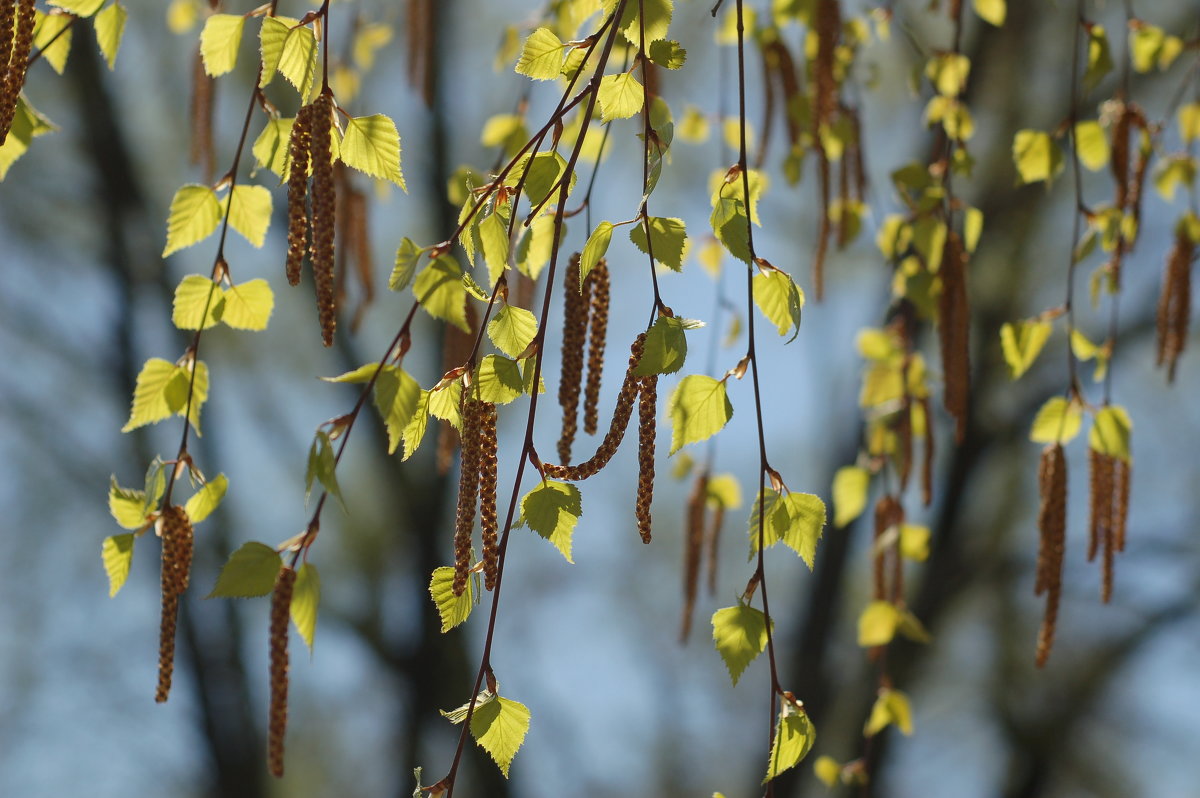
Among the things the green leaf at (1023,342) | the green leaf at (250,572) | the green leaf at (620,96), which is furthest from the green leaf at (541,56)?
the green leaf at (1023,342)

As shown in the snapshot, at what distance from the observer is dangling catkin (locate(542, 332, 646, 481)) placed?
0.62 metres

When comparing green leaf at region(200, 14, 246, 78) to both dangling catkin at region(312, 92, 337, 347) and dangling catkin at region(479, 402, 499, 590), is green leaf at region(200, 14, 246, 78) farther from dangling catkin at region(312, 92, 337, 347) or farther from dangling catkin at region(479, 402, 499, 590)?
dangling catkin at region(479, 402, 499, 590)

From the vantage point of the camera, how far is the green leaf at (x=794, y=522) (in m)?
0.74

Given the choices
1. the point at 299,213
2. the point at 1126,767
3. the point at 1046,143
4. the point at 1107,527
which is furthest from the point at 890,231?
the point at 1126,767

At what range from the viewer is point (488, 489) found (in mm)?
612

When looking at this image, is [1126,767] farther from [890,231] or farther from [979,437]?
[890,231]

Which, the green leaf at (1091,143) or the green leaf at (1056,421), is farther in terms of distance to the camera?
the green leaf at (1091,143)

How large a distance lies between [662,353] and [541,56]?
24cm

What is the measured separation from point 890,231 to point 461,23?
3.14m

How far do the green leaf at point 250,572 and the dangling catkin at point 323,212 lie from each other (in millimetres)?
132

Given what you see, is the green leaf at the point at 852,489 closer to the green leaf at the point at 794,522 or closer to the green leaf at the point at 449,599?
the green leaf at the point at 794,522

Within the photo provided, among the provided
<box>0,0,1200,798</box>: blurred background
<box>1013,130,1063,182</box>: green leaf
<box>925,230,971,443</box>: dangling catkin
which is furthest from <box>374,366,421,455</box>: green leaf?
<box>0,0,1200,798</box>: blurred background

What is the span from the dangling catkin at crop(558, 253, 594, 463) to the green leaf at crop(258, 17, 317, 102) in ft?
0.71

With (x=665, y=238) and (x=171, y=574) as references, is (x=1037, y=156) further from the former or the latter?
(x=171, y=574)
